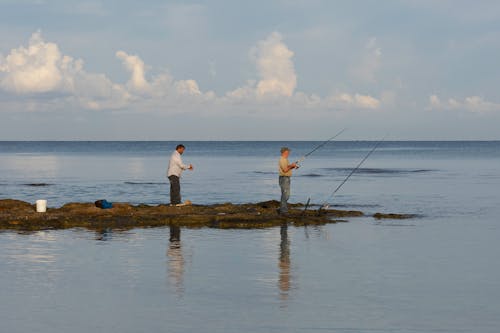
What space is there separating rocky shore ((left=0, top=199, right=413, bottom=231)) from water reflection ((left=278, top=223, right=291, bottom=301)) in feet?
7.26

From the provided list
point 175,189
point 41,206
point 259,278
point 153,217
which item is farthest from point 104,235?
point 259,278

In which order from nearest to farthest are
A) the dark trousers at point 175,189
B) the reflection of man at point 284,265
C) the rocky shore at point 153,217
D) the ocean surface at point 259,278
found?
the ocean surface at point 259,278, the reflection of man at point 284,265, the rocky shore at point 153,217, the dark trousers at point 175,189

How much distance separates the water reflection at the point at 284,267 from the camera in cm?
1076

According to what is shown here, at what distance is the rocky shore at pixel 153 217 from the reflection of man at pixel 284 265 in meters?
2.05

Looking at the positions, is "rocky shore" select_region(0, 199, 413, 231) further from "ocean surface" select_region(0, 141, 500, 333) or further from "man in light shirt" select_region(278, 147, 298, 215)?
"ocean surface" select_region(0, 141, 500, 333)

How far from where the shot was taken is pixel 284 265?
42.7 ft

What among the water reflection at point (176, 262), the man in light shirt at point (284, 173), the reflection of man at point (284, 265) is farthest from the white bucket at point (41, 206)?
the reflection of man at point (284, 265)

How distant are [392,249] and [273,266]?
3.28m

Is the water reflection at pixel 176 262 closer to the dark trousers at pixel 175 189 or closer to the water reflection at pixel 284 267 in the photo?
the water reflection at pixel 284 267

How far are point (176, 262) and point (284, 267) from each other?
72.7 inches

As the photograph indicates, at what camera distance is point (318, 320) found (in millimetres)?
9180

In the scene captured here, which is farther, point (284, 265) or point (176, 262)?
point (176, 262)

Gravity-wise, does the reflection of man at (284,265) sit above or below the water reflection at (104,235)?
below

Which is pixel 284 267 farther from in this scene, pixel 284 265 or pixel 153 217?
pixel 153 217
